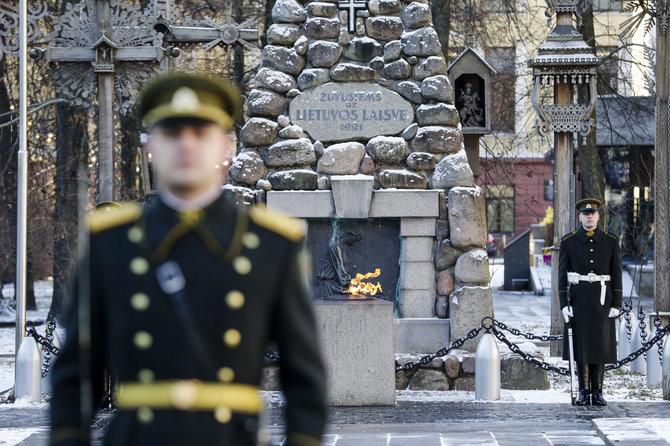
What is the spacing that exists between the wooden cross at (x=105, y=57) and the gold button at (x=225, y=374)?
10226mm

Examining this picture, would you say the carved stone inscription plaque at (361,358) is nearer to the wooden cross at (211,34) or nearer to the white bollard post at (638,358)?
the white bollard post at (638,358)

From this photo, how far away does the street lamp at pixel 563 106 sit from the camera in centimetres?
1462

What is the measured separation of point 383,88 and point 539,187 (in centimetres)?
3173

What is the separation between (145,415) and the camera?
2.94m

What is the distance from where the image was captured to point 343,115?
42.1 feet

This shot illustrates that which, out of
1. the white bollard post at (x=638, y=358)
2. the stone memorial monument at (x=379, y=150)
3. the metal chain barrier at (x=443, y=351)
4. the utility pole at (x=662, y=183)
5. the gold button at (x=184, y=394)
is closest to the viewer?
the gold button at (x=184, y=394)

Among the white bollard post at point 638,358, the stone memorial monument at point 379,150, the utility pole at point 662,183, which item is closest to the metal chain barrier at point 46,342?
the stone memorial monument at point 379,150

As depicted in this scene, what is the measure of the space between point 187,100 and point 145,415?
2.80 feet

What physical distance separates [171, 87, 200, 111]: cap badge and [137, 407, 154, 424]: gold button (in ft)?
2.65

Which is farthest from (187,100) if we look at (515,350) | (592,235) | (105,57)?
(105,57)

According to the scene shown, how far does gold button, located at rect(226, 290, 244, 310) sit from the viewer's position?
298 cm

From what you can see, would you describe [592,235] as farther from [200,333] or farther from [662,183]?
[200,333]

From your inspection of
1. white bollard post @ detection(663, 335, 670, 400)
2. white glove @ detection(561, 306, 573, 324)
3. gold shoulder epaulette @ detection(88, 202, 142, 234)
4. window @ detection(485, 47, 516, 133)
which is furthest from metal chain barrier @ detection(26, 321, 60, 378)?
window @ detection(485, 47, 516, 133)

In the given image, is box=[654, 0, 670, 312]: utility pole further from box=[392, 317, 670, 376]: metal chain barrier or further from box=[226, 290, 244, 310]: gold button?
box=[226, 290, 244, 310]: gold button
